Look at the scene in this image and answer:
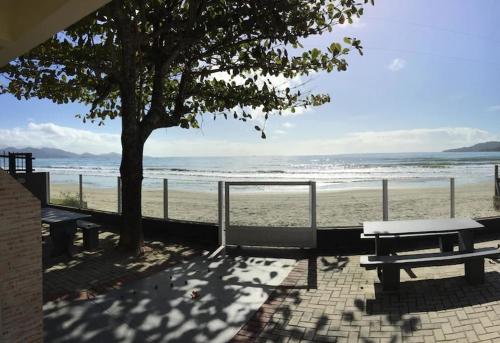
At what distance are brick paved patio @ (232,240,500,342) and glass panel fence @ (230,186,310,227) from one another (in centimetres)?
204

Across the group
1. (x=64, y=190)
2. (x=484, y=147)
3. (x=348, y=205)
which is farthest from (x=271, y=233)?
(x=484, y=147)

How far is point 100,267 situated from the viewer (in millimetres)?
6832

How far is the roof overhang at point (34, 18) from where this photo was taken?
2.66 meters

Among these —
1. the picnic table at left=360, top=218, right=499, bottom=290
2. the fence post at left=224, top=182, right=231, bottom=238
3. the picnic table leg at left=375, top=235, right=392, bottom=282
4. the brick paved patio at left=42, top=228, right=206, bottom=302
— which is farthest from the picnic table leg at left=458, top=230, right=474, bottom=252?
the brick paved patio at left=42, top=228, right=206, bottom=302

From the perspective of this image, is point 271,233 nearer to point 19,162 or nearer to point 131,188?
point 131,188

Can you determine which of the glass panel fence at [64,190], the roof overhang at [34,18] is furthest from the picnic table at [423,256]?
the glass panel fence at [64,190]

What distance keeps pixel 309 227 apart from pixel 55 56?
5.89m

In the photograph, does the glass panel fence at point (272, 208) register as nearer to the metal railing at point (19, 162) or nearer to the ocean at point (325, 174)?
the ocean at point (325, 174)

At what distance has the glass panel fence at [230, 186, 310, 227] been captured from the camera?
8.27 meters

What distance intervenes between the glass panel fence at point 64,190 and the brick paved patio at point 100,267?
346 cm

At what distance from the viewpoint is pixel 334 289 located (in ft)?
18.8

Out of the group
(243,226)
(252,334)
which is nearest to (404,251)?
(243,226)

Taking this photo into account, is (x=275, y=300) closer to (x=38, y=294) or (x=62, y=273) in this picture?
(x=38, y=294)

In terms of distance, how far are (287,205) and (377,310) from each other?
4.39m
